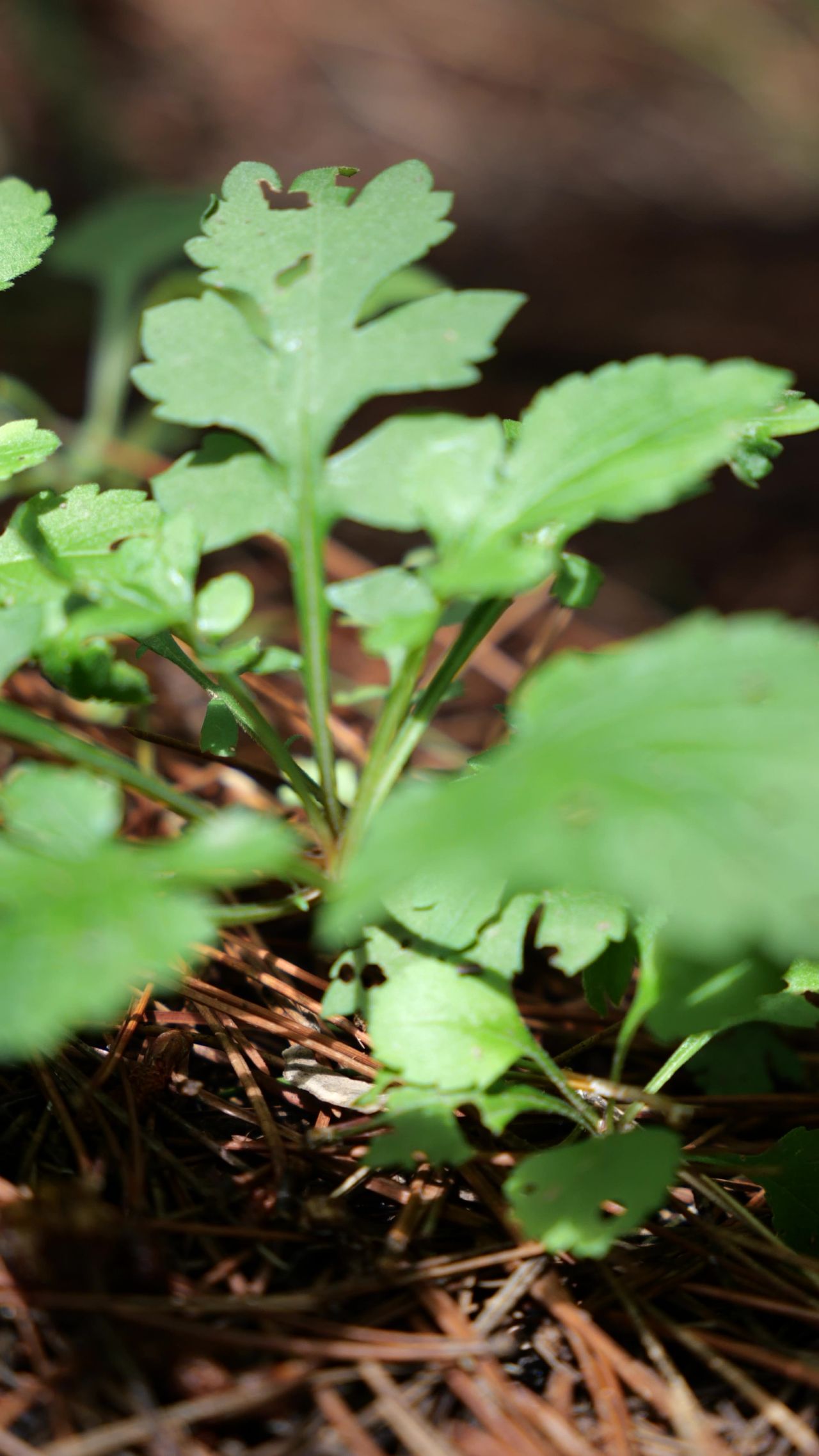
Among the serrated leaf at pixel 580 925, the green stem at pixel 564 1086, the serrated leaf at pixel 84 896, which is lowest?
the green stem at pixel 564 1086

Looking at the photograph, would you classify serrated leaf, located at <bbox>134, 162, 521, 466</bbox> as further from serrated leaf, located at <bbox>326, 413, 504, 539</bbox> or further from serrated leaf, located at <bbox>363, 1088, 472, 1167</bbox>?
serrated leaf, located at <bbox>363, 1088, 472, 1167</bbox>

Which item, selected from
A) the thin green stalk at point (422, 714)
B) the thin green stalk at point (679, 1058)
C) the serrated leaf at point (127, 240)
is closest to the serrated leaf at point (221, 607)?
the thin green stalk at point (422, 714)

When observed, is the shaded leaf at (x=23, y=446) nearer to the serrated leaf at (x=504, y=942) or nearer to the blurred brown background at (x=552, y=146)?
the serrated leaf at (x=504, y=942)

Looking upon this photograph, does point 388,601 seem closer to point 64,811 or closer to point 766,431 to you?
point 64,811

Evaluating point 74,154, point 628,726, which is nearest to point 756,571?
point 628,726

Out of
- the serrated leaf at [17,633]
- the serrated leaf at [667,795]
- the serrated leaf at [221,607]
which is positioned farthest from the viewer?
the serrated leaf at [221,607]

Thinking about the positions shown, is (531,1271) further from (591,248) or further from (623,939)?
(591,248)

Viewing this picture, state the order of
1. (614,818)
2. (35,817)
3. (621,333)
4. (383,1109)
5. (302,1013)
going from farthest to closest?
(621,333) < (302,1013) < (383,1109) < (35,817) < (614,818)
